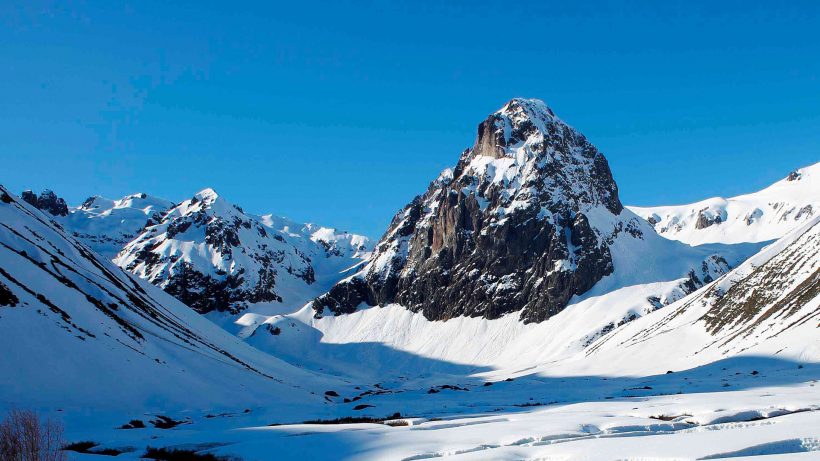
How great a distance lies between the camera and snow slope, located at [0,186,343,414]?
52309mm

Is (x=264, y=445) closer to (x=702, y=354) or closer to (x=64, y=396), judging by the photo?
(x=64, y=396)

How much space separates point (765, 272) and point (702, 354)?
26.8 metres

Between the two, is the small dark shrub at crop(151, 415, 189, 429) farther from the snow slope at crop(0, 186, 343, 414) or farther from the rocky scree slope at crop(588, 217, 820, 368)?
the rocky scree slope at crop(588, 217, 820, 368)

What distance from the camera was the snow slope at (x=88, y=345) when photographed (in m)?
52.3

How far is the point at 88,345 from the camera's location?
198ft


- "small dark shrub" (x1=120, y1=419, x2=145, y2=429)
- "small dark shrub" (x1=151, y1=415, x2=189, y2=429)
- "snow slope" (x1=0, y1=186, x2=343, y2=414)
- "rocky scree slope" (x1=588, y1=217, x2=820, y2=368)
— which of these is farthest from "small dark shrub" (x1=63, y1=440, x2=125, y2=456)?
"rocky scree slope" (x1=588, y1=217, x2=820, y2=368)

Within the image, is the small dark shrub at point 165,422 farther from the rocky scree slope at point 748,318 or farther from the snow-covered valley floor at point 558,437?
the rocky scree slope at point 748,318

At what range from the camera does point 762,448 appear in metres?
19.5

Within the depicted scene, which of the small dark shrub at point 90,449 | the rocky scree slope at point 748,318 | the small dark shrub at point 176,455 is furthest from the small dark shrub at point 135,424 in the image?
the rocky scree slope at point 748,318

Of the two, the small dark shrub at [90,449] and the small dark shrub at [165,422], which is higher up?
the small dark shrub at [90,449]

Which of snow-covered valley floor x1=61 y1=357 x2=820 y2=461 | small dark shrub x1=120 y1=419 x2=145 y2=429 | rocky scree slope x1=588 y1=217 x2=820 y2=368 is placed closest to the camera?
snow-covered valley floor x1=61 y1=357 x2=820 y2=461

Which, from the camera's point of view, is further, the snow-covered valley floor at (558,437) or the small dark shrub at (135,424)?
the small dark shrub at (135,424)

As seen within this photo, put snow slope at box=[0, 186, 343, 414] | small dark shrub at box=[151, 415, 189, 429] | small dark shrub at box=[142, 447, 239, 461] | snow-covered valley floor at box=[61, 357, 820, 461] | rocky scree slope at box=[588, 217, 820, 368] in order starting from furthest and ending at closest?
rocky scree slope at box=[588, 217, 820, 368]
snow slope at box=[0, 186, 343, 414]
small dark shrub at box=[151, 415, 189, 429]
small dark shrub at box=[142, 447, 239, 461]
snow-covered valley floor at box=[61, 357, 820, 461]

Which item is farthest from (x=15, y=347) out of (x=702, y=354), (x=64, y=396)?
(x=702, y=354)
